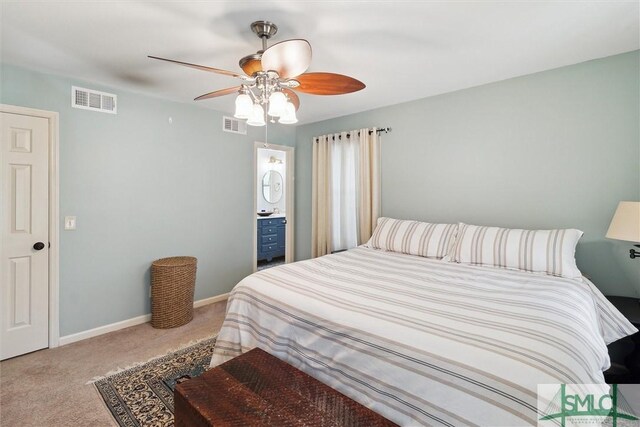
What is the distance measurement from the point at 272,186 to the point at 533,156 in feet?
15.3

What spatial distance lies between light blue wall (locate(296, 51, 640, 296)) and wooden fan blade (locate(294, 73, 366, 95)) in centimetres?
165

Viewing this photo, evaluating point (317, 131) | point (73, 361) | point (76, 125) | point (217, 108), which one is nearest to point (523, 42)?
point (317, 131)

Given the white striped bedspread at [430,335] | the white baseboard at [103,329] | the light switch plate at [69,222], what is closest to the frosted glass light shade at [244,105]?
the white striped bedspread at [430,335]

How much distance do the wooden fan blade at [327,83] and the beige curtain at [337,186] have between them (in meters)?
1.76

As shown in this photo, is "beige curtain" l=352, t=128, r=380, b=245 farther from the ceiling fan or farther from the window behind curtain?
the ceiling fan

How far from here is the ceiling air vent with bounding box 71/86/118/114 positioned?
9.04 feet

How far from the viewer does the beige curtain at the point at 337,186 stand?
3.69 meters

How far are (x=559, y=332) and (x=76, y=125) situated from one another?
3.77 metres

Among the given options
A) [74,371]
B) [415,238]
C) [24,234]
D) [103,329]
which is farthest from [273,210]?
[74,371]

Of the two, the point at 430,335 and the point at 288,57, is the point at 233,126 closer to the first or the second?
the point at 288,57

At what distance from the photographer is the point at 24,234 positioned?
2.54 meters

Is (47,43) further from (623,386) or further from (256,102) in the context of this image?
(623,386)

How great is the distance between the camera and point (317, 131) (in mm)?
4363

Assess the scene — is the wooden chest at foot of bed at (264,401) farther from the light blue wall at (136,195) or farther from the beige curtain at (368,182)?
the beige curtain at (368,182)
